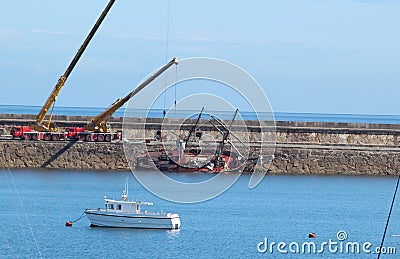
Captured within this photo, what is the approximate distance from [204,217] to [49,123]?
17.6 metres

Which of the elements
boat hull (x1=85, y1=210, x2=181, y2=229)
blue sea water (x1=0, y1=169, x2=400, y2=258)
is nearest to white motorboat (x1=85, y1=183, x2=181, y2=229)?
boat hull (x1=85, y1=210, x2=181, y2=229)

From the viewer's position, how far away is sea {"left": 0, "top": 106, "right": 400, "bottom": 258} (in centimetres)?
2942

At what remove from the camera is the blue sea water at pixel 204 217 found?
29344 mm

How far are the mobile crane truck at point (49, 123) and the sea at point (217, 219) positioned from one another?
9.93ft

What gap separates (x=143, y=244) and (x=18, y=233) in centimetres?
342

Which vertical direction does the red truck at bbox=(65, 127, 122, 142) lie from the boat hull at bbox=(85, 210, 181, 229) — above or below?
above

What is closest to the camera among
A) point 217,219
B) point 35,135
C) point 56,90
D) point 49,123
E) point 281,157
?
point 217,219

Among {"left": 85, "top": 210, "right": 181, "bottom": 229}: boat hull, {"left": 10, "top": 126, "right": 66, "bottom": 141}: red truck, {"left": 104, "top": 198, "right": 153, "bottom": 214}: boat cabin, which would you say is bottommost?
{"left": 85, "top": 210, "right": 181, "bottom": 229}: boat hull

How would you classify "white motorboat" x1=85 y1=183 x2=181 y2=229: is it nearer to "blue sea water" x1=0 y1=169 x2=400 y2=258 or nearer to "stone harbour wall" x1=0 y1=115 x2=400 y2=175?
"blue sea water" x1=0 y1=169 x2=400 y2=258

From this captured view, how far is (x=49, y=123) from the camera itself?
Answer: 169 feet

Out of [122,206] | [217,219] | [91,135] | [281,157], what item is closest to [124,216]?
[122,206]

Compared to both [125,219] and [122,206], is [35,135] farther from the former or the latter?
[125,219]

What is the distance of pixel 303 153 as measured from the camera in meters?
48.0

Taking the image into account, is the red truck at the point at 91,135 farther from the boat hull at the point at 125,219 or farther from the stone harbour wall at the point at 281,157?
the boat hull at the point at 125,219
